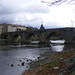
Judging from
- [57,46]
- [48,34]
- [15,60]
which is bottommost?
[57,46]

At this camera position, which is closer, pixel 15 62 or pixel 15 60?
pixel 15 62

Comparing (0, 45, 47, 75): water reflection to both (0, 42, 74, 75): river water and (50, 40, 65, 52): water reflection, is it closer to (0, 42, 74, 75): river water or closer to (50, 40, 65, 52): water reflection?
(0, 42, 74, 75): river water

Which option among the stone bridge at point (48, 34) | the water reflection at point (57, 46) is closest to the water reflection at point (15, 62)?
the water reflection at point (57, 46)

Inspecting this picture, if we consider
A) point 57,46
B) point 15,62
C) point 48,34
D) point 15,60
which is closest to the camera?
point 15,62

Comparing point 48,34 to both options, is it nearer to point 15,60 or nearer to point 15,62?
point 15,60

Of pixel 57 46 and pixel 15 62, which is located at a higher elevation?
pixel 15 62

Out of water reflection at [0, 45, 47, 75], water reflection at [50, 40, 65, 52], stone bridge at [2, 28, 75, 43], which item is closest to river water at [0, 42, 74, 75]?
water reflection at [0, 45, 47, 75]

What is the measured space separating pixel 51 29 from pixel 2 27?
174 feet

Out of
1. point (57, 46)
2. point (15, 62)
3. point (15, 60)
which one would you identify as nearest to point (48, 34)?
point (57, 46)

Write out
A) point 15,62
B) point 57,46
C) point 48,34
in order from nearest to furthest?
point 15,62
point 57,46
point 48,34

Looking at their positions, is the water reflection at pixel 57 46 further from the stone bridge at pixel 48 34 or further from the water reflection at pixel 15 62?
the water reflection at pixel 15 62

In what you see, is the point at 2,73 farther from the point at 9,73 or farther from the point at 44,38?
the point at 44,38

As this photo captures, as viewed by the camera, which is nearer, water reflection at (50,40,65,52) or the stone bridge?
water reflection at (50,40,65,52)

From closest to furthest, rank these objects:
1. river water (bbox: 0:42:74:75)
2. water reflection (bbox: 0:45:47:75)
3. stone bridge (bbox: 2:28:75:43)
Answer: water reflection (bbox: 0:45:47:75), river water (bbox: 0:42:74:75), stone bridge (bbox: 2:28:75:43)
